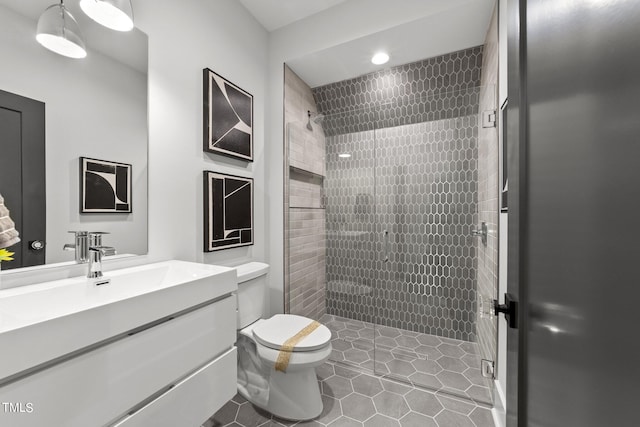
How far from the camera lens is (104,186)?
130 cm

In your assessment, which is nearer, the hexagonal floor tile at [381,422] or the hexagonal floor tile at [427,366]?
the hexagonal floor tile at [381,422]

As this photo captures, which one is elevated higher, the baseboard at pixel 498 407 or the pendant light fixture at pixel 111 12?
the pendant light fixture at pixel 111 12

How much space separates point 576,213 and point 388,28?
6.68 feet

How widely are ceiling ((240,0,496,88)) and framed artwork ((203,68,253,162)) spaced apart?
26.3 inches

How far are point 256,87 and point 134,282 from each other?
5.68ft

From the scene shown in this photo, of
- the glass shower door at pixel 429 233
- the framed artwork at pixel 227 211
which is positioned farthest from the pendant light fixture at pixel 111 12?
the glass shower door at pixel 429 233

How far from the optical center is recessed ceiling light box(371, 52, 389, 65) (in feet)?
7.26

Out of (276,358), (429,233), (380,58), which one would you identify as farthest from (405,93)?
(276,358)

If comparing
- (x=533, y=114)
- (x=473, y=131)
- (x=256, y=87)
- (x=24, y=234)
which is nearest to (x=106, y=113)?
(x=24, y=234)

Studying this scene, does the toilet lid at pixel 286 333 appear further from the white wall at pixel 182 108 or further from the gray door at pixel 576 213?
the gray door at pixel 576 213

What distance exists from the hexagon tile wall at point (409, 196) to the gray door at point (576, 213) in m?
1.81

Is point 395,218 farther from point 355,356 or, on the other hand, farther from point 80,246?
point 80,246

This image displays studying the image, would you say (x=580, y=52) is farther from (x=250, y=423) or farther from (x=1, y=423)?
(x=250, y=423)

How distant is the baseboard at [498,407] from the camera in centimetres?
146
